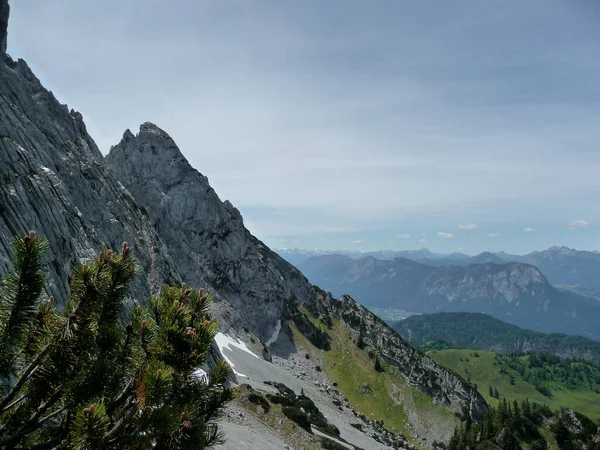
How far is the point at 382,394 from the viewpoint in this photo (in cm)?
13025

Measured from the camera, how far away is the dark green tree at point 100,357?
6422mm

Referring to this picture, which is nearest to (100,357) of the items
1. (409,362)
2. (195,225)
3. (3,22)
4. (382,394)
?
(3,22)

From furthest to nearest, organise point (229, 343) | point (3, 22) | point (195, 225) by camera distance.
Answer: point (195, 225) < point (229, 343) < point (3, 22)

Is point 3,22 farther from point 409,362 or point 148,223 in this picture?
point 409,362

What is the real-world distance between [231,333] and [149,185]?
59.9 metres

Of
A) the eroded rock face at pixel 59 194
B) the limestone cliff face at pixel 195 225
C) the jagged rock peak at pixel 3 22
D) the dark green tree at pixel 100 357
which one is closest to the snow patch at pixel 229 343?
the eroded rock face at pixel 59 194

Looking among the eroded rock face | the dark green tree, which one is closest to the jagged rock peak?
the eroded rock face

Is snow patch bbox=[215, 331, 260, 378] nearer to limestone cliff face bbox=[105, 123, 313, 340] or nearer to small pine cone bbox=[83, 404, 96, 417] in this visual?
limestone cliff face bbox=[105, 123, 313, 340]

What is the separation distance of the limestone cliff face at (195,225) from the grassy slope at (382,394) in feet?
75.9

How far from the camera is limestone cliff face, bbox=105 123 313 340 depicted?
130875 mm

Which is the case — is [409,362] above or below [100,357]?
below

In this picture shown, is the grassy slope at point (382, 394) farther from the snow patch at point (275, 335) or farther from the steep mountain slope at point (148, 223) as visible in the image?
the snow patch at point (275, 335)

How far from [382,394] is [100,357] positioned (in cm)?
13922

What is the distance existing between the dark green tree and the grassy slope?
414ft
